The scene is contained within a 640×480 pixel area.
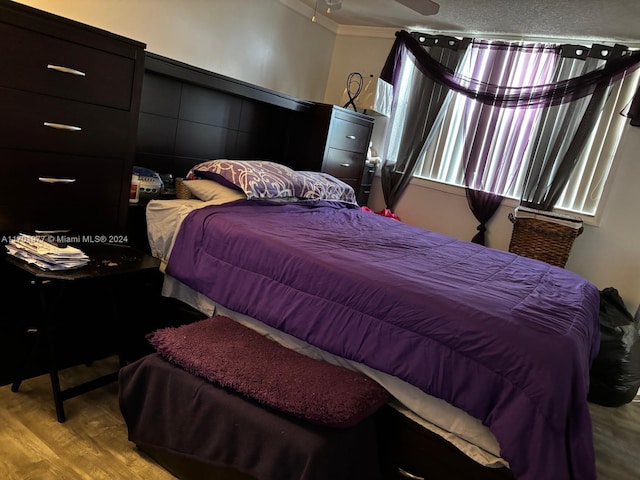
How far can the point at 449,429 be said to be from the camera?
1.50 metres

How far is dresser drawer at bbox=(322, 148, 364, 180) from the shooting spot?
3.59m

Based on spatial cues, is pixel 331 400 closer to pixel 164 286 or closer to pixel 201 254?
pixel 201 254

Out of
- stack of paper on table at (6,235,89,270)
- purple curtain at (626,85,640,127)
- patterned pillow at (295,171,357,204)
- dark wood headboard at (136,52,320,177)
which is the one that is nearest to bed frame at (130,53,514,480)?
dark wood headboard at (136,52,320,177)

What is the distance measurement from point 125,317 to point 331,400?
4.36 feet

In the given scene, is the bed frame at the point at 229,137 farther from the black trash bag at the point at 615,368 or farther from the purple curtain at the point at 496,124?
the black trash bag at the point at 615,368

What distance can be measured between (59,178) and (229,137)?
1448 millimetres

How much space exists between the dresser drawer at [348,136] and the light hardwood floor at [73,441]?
2268 millimetres

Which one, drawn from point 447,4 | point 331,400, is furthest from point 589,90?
point 331,400

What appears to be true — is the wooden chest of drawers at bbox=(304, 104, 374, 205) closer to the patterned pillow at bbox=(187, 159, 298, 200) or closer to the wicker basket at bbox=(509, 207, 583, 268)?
the patterned pillow at bbox=(187, 159, 298, 200)

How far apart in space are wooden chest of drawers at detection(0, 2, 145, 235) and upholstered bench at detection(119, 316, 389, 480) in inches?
29.9

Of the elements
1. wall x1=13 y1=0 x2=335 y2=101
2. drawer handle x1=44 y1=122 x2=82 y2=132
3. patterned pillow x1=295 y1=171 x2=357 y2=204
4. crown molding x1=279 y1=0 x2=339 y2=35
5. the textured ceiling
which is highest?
the textured ceiling

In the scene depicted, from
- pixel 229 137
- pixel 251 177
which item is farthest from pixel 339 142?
pixel 251 177

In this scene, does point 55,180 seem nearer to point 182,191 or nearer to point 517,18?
point 182,191

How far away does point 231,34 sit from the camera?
3211mm
